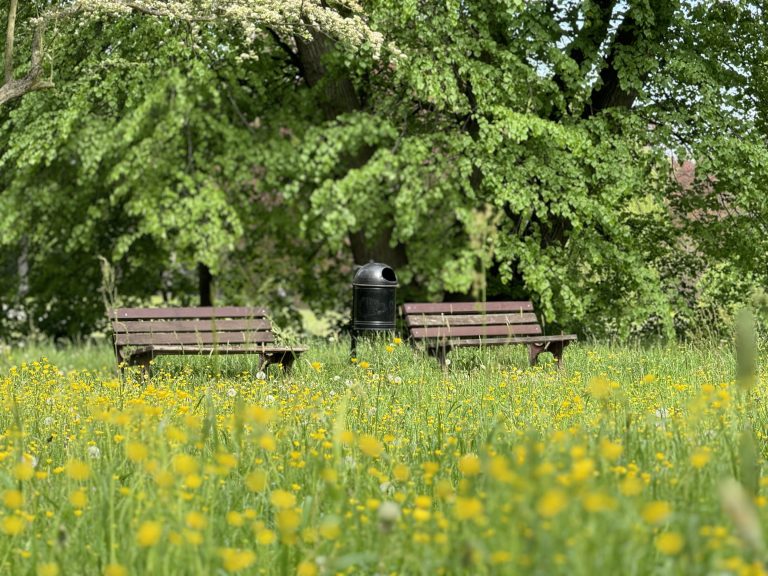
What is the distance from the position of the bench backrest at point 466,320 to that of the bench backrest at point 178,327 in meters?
1.36

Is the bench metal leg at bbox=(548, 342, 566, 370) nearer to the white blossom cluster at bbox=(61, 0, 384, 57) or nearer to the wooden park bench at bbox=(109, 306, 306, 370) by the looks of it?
the wooden park bench at bbox=(109, 306, 306, 370)

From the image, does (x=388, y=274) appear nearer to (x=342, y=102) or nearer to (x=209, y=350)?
(x=209, y=350)

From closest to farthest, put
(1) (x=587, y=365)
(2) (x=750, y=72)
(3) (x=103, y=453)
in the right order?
(3) (x=103, y=453)
(1) (x=587, y=365)
(2) (x=750, y=72)

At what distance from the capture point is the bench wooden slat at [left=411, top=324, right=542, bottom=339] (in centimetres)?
868

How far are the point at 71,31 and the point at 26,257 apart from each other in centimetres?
528

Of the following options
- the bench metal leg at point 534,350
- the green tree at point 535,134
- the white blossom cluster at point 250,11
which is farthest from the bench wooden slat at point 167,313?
the white blossom cluster at point 250,11

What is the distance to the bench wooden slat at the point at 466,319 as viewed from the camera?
29.0ft

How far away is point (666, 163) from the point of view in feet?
36.9

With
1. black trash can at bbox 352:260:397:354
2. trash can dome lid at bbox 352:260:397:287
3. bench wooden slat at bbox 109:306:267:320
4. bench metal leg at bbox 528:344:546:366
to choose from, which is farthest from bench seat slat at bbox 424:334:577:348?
bench wooden slat at bbox 109:306:267:320

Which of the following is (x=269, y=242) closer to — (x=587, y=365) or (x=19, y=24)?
(x=19, y=24)

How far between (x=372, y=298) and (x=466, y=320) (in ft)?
3.17

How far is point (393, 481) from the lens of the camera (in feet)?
12.6

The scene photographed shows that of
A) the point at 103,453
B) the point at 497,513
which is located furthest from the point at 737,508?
the point at 103,453

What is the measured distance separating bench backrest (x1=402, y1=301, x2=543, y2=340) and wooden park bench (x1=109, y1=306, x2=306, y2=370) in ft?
3.74
